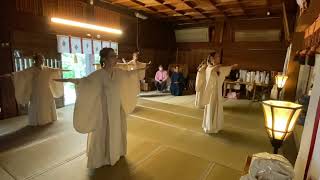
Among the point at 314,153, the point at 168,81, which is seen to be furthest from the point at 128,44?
the point at 314,153

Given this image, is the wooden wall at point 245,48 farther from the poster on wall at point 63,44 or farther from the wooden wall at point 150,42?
the poster on wall at point 63,44

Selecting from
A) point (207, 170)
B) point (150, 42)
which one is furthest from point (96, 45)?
point (207, 170)

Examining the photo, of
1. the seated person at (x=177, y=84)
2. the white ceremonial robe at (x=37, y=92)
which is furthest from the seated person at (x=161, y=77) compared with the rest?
the white ceremonial robe at (x=37, y=92)

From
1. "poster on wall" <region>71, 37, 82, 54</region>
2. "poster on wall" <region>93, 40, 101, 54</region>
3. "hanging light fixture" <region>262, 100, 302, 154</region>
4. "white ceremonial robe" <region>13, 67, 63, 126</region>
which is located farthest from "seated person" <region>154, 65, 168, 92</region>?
"hanging light fixture" <region>262, 100, 302, 154</region>

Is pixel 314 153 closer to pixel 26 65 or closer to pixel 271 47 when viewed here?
pixel 26 65

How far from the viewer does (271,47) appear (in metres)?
7.64

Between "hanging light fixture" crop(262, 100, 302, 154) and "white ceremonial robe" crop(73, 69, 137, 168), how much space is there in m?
1.79

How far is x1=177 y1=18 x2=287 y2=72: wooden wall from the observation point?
7.52 meters

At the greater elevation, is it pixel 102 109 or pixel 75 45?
pixel 75 45

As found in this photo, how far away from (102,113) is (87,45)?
4064mm

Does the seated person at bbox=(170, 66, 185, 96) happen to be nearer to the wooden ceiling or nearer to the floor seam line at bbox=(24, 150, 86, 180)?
the wooden ceiling

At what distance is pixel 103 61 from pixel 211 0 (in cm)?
475

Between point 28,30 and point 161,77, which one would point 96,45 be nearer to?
point 28,30

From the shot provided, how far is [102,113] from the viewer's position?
2.51 metres
